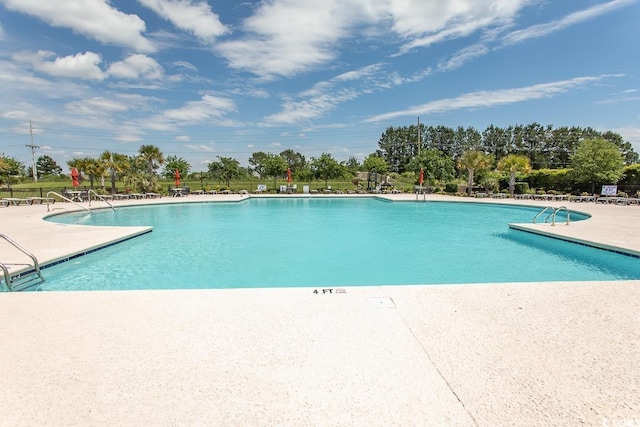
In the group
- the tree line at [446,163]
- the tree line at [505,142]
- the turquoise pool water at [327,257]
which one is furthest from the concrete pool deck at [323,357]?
the tree line at [505,142]

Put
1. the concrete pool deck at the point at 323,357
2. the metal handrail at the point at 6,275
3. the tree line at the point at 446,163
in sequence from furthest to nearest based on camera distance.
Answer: the tree line at the point at 446,163 < the metal handrail at the point at 6,275 < the concrete pool deck at the point at 323,357

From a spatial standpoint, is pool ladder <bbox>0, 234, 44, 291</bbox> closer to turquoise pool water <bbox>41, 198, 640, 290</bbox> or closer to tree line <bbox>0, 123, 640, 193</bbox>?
turquoise pool water <bbox>41, 198, 640, 290</bbox>

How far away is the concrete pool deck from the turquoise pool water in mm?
1919

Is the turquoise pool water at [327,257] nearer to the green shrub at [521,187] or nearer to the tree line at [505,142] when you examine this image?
the green shrub at [521,187]

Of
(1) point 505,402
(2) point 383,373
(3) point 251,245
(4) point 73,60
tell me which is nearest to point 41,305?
(2) point 383,373

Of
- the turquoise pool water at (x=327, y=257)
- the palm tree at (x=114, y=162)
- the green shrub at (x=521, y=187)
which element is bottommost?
the turquoise pool water at (x=327, y=257)

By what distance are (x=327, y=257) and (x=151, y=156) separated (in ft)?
68.2

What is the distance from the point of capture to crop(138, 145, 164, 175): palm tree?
2306 cm

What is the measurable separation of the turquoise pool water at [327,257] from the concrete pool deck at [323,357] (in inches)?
75.6

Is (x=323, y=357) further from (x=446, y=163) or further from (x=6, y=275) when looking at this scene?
(x=446, y=163)

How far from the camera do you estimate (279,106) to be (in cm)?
3241

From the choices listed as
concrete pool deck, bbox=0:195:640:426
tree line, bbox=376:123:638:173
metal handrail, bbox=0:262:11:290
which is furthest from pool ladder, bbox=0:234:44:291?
tree line, bbox=376:123:638:173

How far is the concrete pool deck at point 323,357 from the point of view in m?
1.93

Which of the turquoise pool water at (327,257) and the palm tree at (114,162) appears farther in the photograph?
the palm tree at (114,162)
